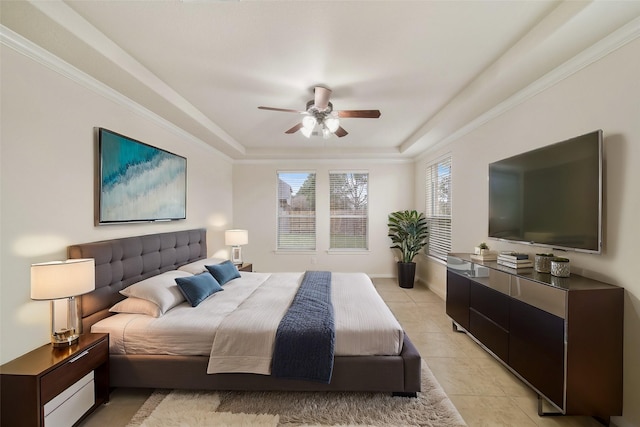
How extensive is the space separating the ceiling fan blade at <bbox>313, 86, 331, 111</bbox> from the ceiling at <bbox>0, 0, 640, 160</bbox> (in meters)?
0.09

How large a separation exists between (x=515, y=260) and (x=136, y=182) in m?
3.66

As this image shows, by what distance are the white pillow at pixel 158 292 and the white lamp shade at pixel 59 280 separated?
545 millimetres

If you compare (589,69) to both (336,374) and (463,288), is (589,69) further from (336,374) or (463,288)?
(336,374)

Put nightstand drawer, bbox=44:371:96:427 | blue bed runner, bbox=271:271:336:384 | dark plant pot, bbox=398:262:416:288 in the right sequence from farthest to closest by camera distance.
Answer: dark plant pot, bbox=398:262:416:288, blue bed runner, bbox=271:271:336:384, nightstand drawer, bbox=44:371:96:427

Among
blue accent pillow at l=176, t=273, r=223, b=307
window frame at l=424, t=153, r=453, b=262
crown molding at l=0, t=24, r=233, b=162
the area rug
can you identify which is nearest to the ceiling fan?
crown molding at l=0, t=24, r=233, b=162

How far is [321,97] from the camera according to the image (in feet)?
9.28

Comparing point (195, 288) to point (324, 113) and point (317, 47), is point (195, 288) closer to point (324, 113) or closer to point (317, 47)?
point (324, 113)

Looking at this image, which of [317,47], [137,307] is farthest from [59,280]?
[317,47]

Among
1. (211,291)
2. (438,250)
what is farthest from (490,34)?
(438,250)

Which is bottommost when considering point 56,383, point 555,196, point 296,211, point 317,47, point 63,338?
point 56,383

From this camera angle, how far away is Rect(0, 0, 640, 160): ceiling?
175 centimetres

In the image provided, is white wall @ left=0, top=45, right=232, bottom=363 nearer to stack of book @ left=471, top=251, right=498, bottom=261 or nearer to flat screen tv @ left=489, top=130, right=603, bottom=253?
stack of book @ left=471, top=251, right=498, bottom=261

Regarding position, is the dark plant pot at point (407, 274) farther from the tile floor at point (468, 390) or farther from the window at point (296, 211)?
the window at point (296, 211)

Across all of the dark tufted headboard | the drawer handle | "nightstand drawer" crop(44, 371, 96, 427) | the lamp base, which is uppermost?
the dark tufted headboard
